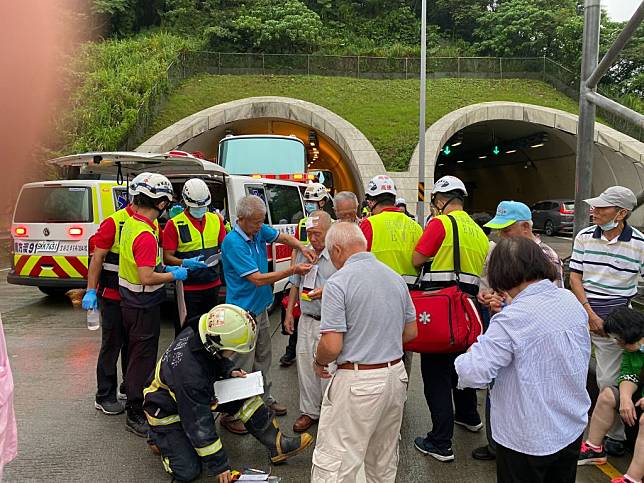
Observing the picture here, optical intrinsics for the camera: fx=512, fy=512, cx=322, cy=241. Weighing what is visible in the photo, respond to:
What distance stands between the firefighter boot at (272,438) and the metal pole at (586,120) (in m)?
4.38

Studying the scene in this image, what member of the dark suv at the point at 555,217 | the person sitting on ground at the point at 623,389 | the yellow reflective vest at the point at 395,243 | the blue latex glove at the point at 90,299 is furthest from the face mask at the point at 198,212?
the dark suv at the point at 555,217

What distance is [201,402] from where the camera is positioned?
3090mm

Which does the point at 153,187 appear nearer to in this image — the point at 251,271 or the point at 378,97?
the point at 251,271

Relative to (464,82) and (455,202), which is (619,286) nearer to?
(455,202)

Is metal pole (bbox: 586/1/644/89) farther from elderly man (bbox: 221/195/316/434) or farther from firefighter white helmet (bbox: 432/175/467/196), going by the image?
elderly man (bbox: 221/195/316/434)

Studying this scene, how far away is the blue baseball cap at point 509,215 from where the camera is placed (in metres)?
3.69

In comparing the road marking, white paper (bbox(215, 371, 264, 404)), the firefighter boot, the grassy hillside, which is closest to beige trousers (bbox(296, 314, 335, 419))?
the firefighter boot

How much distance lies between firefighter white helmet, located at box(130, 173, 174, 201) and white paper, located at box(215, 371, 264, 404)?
1.56m

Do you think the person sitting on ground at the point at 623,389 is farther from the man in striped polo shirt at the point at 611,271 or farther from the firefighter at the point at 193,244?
the firefighter at the point at 193,244

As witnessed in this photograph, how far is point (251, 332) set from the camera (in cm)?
302

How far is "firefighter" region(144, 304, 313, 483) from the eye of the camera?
2998 millimetres

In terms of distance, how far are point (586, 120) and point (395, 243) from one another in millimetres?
3808

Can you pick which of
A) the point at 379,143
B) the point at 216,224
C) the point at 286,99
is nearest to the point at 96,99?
the point at 286,99

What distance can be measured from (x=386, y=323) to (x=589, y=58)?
5.10m
